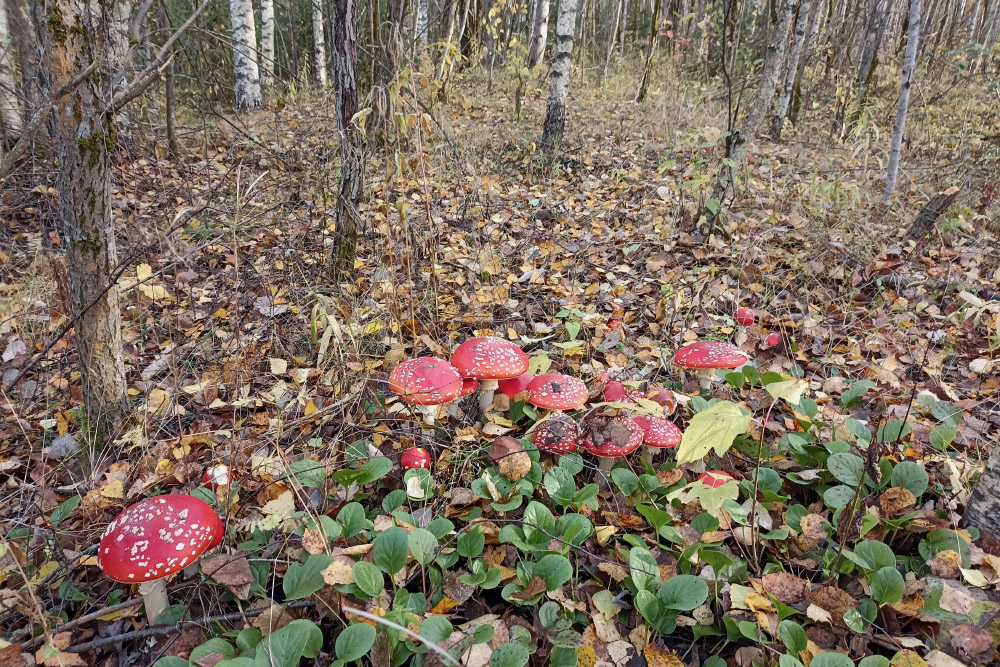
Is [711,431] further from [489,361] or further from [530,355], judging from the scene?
[530,355]

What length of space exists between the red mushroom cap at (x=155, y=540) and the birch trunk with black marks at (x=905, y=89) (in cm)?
582

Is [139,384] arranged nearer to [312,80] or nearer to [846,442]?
[846,442]

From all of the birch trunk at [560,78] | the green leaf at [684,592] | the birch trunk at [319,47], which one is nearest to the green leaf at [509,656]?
the green leaf at [684,592]

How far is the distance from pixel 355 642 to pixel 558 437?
1.16 meters

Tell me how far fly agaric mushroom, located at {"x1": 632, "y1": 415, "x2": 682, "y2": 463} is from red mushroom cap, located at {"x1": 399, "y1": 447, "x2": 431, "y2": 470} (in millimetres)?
989

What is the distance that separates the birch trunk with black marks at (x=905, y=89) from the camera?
4363 millimetres

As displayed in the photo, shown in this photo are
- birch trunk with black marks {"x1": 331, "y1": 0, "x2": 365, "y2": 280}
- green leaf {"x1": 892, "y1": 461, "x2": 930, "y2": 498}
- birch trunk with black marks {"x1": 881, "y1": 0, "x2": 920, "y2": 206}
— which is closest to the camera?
green leaf {"x1": 892, "y1": 461, "x2": 930, "y2": 498}

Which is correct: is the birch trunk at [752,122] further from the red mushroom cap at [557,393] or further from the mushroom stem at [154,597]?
the mushroom stem at [154,597]

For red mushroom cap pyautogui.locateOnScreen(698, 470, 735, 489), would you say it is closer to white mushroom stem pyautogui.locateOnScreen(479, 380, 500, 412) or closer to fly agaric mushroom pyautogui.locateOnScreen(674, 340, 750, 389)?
fly agaric mushroom pyautogui.locateOnScreen(674, 340, 750, 389)

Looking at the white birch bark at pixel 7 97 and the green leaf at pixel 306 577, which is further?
the white birch bark at pixel 7 97

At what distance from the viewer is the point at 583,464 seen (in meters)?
2.47

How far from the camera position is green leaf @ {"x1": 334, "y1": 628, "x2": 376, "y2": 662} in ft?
5.43

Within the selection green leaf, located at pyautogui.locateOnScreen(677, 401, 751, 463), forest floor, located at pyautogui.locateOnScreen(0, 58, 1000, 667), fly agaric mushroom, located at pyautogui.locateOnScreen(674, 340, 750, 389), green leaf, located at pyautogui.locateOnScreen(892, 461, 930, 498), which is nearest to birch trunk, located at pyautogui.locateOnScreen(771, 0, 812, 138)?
forest floor, located at pyautogui.locateOnScreen(0, 58, 1000, 667)

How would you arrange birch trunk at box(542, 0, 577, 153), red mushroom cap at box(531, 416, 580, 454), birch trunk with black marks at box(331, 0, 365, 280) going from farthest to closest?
birch trunk at box(542, 0, 577, 153) < birch trunk with black marks at box(331, 0, 365, 280) < red mushroom cap at box(531, 416, 580, 454)
